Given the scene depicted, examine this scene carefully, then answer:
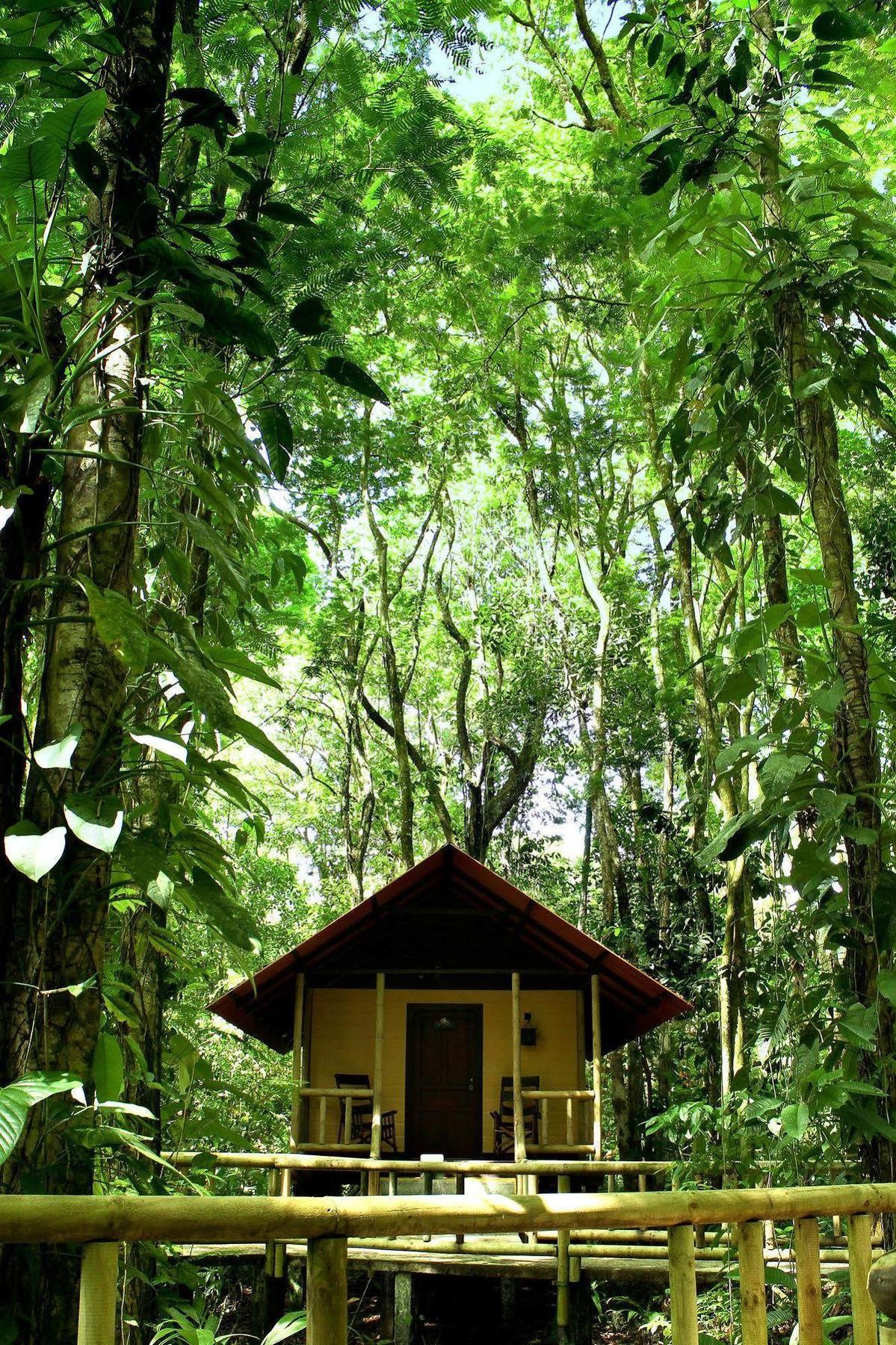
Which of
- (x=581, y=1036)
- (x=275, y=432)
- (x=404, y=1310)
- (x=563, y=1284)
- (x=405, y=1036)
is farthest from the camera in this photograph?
(x=405, y=1036)

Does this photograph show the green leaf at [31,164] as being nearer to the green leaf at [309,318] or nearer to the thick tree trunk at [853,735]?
the green leaf at [309,318]

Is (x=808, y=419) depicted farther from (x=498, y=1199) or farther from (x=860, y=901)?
(x=498, y=1199)

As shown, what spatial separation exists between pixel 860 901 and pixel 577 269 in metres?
8.54

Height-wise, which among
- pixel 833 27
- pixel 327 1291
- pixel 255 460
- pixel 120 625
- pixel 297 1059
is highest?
pixel 833 27

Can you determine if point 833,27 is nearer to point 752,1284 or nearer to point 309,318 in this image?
point 309,318

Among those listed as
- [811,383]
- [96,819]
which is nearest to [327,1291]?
[96,819]

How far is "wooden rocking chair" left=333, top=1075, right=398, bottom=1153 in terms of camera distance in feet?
34.4

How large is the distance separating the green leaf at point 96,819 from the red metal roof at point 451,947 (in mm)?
8131

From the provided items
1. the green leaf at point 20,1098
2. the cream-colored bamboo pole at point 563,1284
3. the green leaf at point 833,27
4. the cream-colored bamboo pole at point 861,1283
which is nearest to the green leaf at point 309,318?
the green leaf at point 20,1098

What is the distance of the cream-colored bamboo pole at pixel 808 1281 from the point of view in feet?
6.01

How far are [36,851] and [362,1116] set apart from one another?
1083 cm

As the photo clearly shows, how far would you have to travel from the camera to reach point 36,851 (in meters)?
1.16

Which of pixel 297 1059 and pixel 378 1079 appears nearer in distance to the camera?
pixel 378 1079

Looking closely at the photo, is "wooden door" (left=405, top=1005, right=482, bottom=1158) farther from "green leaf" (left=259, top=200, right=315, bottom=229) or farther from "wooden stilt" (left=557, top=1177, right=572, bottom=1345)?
"green leaf" (left=259, top=200, right=315, bottom=229)
